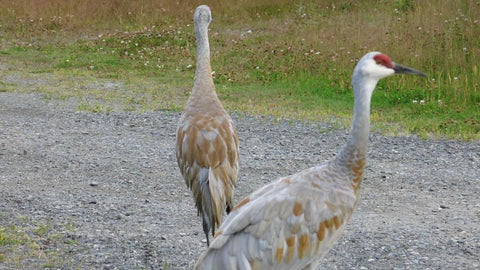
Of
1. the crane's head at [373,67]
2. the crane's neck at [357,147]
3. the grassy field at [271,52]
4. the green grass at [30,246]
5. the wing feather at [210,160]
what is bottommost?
the grassy field at [271,52]

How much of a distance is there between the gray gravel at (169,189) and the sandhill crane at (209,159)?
0.45m

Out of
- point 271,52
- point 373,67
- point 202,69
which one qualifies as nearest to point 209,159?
point 202,69

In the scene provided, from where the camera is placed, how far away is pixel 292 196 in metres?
4.38

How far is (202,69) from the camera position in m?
6.70

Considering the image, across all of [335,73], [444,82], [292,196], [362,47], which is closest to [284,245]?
[292,196]

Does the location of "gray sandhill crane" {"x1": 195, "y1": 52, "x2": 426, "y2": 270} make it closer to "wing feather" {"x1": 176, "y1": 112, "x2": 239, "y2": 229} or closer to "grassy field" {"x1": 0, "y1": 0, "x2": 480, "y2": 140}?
"wing feather" {"x1": 176, "y1": 112, "x2": 239, "y2": 229}

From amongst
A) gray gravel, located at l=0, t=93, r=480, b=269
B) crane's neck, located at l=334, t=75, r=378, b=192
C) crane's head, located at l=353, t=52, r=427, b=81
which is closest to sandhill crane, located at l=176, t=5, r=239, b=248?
gray gravel, located at l=0, t=93, r=480, b=269

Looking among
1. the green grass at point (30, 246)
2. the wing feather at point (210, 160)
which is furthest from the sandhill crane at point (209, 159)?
the green grass at point (30, 246)

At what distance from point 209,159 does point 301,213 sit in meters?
1.48

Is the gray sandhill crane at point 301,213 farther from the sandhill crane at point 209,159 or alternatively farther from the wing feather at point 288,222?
the sandhill crane at point 209,159

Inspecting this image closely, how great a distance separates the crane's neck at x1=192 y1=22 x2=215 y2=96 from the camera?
646 centimetres

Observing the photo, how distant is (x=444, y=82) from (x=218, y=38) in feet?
23.7

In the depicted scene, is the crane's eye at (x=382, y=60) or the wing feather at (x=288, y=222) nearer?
the wing feather at (x=288, y=222)

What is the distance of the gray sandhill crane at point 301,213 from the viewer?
4.23 meters
